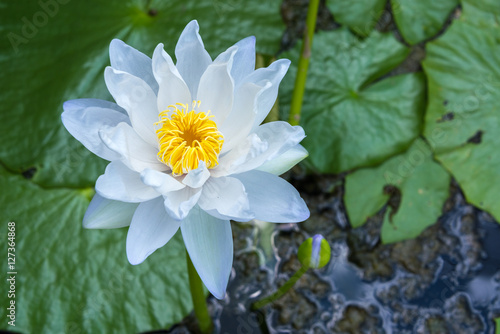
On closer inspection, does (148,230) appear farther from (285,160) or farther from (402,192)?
(402,192)

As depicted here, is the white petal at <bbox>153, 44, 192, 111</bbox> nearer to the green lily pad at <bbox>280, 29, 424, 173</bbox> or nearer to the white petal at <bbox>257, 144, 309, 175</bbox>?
the white petal at <bbox>257, 144, 309, 175</bbox>

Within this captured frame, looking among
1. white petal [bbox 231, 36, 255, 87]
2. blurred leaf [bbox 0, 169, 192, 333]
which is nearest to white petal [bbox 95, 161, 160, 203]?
white petal [bbox 231, 36, 255, 87]

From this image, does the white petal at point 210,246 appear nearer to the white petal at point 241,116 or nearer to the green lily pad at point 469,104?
the white petal at point 241,116

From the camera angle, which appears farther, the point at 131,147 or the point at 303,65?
the point at 303,65

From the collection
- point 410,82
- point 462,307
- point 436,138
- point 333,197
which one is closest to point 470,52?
point 410,82

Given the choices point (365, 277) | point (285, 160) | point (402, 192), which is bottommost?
point (365, 277)

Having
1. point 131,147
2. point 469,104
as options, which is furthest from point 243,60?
point 469,104

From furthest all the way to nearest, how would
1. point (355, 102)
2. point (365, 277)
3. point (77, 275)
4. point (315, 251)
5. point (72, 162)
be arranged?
1. point (355, 102)
2. point (365, 277)
3. point (72, 162)
4. point (77, 275)
5. point (315, 251)

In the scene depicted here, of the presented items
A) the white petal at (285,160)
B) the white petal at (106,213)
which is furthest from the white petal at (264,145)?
the white petal at (106,213)
